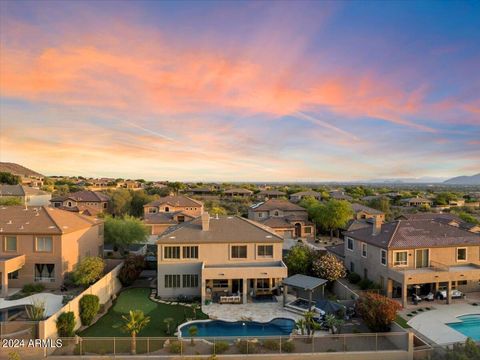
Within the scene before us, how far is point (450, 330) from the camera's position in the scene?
19469 mm

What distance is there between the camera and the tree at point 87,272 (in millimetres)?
24578

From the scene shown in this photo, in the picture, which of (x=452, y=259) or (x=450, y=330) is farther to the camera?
(x=452, y=259)

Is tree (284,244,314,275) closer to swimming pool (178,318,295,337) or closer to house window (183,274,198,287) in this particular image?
swimming pool (178,318,295,337)

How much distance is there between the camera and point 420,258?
26.1m

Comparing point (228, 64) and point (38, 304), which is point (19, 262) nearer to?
point (38, 304)

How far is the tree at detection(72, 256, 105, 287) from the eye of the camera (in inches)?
968

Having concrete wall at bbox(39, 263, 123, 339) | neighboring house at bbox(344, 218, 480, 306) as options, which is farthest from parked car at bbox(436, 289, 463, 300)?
concrete wall at bbox(39, 263, 123, 339)

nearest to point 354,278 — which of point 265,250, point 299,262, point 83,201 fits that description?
point 299,262

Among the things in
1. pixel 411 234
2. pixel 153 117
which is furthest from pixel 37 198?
pixel 411 234

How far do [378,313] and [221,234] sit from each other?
43.4ft

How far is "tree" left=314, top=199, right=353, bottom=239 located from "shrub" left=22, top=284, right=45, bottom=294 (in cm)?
4004

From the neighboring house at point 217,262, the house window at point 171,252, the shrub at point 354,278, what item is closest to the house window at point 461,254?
the shrub at point 354,278

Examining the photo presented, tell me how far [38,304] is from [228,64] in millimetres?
25601

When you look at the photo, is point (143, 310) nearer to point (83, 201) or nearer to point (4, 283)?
point (4, 283)
